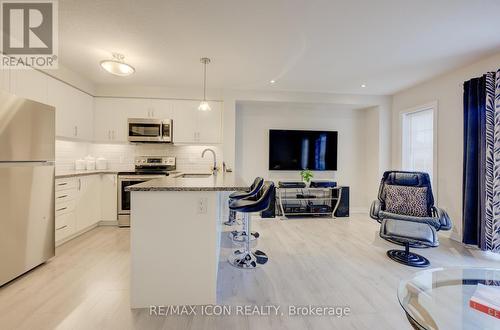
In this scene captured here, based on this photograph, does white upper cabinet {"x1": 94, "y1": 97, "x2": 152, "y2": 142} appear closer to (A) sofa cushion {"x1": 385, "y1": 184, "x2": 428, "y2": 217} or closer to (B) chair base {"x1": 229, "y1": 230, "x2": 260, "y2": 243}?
(B) chair base {"x1": 229, "y1": 230, "x2": 260, "y2": 243}

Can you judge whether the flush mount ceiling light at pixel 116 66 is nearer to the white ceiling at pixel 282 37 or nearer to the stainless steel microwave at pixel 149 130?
the white ceiling at pixel 282 37

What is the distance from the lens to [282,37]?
2.60 m

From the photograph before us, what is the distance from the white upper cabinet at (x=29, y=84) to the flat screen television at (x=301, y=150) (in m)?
3.74

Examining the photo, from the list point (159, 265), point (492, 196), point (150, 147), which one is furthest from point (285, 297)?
point (150, 147)

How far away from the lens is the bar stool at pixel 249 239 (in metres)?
2.47

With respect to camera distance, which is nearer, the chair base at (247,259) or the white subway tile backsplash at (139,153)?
the chair base at (247,259)

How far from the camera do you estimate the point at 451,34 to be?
2.47m

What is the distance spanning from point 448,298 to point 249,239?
1771 millimetres

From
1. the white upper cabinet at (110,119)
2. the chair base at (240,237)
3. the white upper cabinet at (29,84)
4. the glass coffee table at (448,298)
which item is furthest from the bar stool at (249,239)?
the white upper cabinet at (110,119)

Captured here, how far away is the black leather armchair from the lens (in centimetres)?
260

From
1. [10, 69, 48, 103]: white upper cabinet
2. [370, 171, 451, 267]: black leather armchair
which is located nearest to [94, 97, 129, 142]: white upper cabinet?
[10, 69, 48, 103]: white upper cabinet

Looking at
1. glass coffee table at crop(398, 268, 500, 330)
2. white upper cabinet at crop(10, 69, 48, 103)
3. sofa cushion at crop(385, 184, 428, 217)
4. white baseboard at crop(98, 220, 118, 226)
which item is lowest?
white baseboard at crop(98, 220, 118, 226)

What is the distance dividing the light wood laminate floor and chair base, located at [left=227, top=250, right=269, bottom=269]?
0.30 ft

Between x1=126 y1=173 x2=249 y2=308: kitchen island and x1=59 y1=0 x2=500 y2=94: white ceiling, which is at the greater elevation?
x1=59 y1=0 x2=500 y2=94: white ceiling
